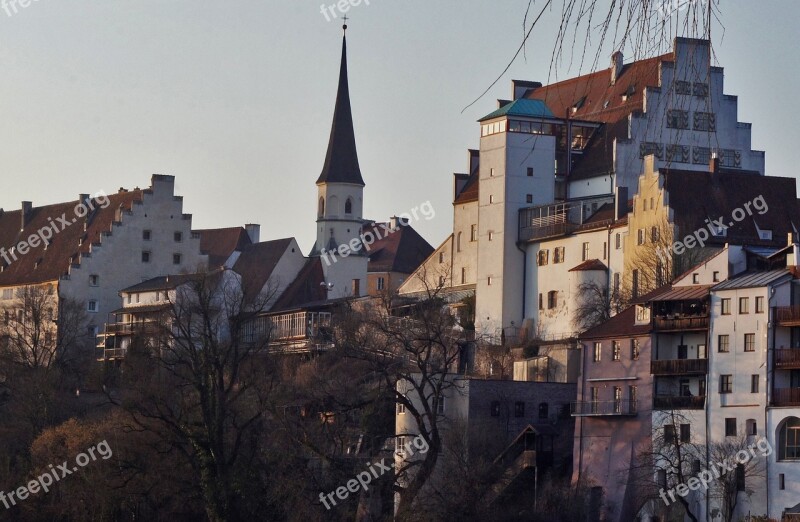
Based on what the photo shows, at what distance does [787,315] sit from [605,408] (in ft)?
32.1

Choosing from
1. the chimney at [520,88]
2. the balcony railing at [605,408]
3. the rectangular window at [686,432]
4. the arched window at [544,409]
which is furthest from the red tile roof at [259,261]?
the rectangular window at [686,432]

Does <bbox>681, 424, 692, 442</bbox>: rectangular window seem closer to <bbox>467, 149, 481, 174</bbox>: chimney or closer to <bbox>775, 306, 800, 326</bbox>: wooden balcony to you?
<bbox>775, 306, 800, 326</bbox>: wooden balcony

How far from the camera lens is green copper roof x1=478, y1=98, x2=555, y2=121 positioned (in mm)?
87125

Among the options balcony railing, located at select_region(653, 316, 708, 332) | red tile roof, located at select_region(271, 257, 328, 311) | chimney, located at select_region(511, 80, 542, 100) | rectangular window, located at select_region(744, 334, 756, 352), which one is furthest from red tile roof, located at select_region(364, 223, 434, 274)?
rectangular window, located at select_region(744, 334, 756, 352)

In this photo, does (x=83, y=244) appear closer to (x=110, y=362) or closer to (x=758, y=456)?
(x=110, y=362)

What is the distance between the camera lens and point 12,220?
121062 mm

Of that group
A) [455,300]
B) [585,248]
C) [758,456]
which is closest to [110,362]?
[455,300]

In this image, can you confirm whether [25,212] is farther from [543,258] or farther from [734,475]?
[734,475]

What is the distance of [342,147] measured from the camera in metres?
133

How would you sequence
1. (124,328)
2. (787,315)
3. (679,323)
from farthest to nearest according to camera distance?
1. (124,328)
2. (679,323)
3. (787,315)

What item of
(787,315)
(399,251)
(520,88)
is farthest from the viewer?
(399,251)

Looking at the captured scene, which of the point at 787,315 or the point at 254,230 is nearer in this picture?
the point at 787,315

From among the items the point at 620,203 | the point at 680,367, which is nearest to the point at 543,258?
the point at 620,203

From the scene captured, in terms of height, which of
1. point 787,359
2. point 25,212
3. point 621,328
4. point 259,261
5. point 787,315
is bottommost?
point 787,359
